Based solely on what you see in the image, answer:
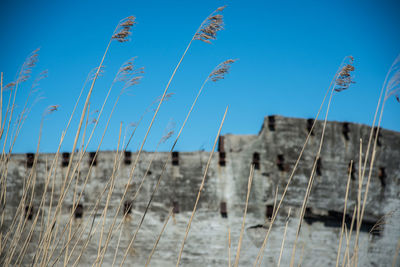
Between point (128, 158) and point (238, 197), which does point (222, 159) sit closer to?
point (238, 197)

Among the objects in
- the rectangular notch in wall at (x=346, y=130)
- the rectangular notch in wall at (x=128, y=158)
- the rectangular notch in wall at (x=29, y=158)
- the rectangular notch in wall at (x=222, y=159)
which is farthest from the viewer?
the rectangular notch in wall at (x=346, y=130)

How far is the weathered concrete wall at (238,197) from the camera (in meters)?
6.31

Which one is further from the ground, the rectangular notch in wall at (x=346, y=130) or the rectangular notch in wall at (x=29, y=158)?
the rectangular notch in wall at (x=346, y=130)

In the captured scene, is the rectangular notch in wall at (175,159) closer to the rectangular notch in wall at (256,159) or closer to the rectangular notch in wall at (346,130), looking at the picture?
the rectangular notch in wall at (256,159)

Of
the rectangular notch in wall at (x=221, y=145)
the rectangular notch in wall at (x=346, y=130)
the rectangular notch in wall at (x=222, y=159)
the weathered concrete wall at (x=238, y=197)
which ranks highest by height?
the rectangular notch in wall at (x=346, y=130)

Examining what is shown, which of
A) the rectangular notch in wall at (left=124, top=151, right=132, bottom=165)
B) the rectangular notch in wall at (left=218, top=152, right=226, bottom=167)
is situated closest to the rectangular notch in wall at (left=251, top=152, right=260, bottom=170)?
the rectangular notch in wall at (left=218, top=152, right=226, bottom=167)

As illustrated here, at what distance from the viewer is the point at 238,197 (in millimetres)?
6523

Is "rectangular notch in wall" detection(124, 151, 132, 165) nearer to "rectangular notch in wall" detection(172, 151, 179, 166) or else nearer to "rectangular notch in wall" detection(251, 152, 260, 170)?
"rectangular notch in wall" detection(172, 151, 179, 166)

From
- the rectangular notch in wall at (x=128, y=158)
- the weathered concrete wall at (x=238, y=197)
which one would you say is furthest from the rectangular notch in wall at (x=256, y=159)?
the rectangular notch in wall at (x=128, y=158)

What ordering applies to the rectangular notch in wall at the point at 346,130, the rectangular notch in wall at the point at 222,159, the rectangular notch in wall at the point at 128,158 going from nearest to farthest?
the rectangular notch in wall at the point at 128,158 < the rectangular notch in wall at the point at 222,159 < the rectangular notch in wall at the point at 346,130

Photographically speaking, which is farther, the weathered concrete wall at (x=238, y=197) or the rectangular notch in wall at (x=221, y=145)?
the rectangular notch in wall at (x=221, y=145)

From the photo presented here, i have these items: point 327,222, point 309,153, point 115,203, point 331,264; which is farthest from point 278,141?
point 115,203

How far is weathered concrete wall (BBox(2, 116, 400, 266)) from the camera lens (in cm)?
631

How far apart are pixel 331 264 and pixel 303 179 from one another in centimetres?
138
